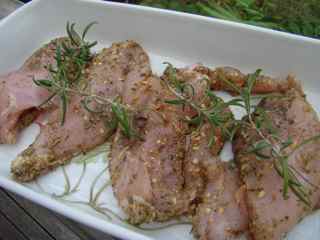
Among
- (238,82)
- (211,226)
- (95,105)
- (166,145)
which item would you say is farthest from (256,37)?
(211,226)

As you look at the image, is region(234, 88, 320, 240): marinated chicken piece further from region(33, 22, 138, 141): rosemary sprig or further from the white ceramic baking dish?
region(33, 22, 138, 141): rosemary sprig

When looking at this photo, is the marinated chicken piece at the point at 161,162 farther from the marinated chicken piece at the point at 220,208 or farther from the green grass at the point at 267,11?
the green grass at the point at 267,11

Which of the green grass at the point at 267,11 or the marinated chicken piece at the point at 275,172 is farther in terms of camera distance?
the green grass at the point at 267,11

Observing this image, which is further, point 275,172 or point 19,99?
point 19,99

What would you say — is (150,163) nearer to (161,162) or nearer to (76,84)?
(161,162)

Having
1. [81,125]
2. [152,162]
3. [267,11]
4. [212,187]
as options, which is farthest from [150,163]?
[267,11]

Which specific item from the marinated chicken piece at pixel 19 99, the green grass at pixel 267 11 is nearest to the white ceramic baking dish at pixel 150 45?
the marinated chicken piece at pixel 19 99

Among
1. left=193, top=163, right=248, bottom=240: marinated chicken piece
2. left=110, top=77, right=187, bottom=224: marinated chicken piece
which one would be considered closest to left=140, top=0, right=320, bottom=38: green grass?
left=110, top=77, right=187, bottom=224: marinated chicken piece
